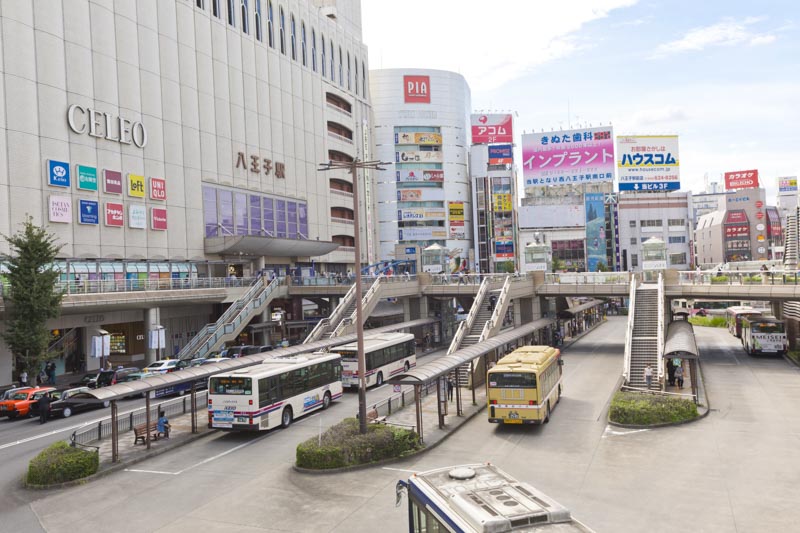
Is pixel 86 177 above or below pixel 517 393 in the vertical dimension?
above

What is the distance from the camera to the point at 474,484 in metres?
11.6

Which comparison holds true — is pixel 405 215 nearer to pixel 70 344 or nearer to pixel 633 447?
pixel 70 344

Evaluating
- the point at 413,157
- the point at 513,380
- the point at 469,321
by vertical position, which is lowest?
the point at 513,380

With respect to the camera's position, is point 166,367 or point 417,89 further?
point 417,89

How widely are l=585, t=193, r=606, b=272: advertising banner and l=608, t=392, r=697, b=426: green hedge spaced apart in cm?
10384

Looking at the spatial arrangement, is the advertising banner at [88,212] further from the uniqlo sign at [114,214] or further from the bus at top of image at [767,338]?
the bus at top of image at [767,338]

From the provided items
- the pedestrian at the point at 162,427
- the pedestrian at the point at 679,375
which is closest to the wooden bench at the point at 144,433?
the pedestrian at the point at 162,427

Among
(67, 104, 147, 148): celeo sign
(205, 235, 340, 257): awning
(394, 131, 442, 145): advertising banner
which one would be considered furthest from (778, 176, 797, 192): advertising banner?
(67, 104, 147, 148): celeo sign

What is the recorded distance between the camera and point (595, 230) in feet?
416

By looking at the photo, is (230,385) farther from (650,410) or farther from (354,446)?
(650,410)

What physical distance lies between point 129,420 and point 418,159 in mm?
102647

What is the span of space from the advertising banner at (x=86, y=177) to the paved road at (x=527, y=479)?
3029cm

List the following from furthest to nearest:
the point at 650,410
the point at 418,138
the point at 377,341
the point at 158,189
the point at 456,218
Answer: the point at 456,218 < the point at 418,138 < the point at 158,189 < the point at 377,341 < the point at 650,410

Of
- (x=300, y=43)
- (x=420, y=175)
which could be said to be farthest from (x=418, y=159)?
(x=300, y=43)
